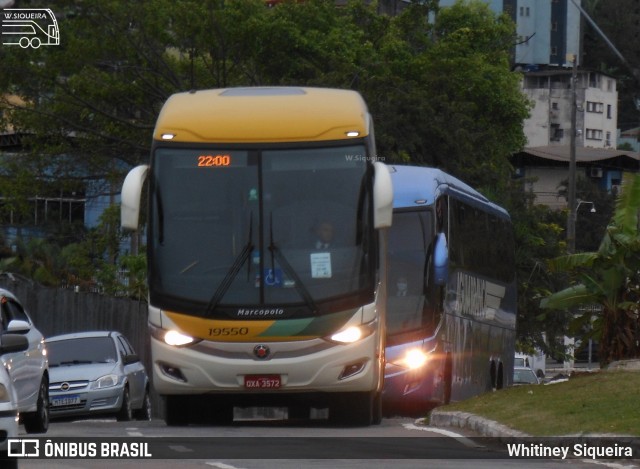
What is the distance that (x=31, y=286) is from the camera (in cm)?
3362

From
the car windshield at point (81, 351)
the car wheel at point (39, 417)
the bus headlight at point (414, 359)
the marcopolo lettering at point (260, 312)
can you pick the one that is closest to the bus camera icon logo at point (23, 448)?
the car wheel at point (39, 417)

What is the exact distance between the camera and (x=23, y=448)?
13.2 metres

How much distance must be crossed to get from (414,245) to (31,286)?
13.1m

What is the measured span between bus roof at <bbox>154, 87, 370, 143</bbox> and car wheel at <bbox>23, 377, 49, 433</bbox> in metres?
3.05

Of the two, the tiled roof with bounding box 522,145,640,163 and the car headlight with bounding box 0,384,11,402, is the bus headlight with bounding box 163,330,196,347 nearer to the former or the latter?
the car headlight with bounding box 0,384,11,402

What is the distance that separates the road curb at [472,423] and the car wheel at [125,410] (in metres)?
6.69

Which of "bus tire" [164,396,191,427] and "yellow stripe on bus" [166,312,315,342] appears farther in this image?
"bus tire" [164,396,191,427]

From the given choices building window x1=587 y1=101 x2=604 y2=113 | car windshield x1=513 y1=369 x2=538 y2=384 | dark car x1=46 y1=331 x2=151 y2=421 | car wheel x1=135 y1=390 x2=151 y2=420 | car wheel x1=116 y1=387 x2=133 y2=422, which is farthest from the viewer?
building window x1=587 y1=101 x2=604 y2=113

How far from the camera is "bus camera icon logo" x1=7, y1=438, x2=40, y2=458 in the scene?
37.0ft

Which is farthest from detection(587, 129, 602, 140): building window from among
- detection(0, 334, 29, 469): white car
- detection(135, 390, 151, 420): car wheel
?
detection(0, 334, 29, 469): white car

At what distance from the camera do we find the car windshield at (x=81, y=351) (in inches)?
1011

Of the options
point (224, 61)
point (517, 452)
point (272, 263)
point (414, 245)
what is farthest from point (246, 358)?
point (224, 61)

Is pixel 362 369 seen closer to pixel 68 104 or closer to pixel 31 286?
pixel 31 286

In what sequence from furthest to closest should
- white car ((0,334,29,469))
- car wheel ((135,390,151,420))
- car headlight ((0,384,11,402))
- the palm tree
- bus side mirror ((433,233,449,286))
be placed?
car wheel ((135,390,151,420)) → the palm tree → bus side mirror ((433,233,449,286)) → car headlight ((0,384,11,402)) → white car ((0,334,29,469))
